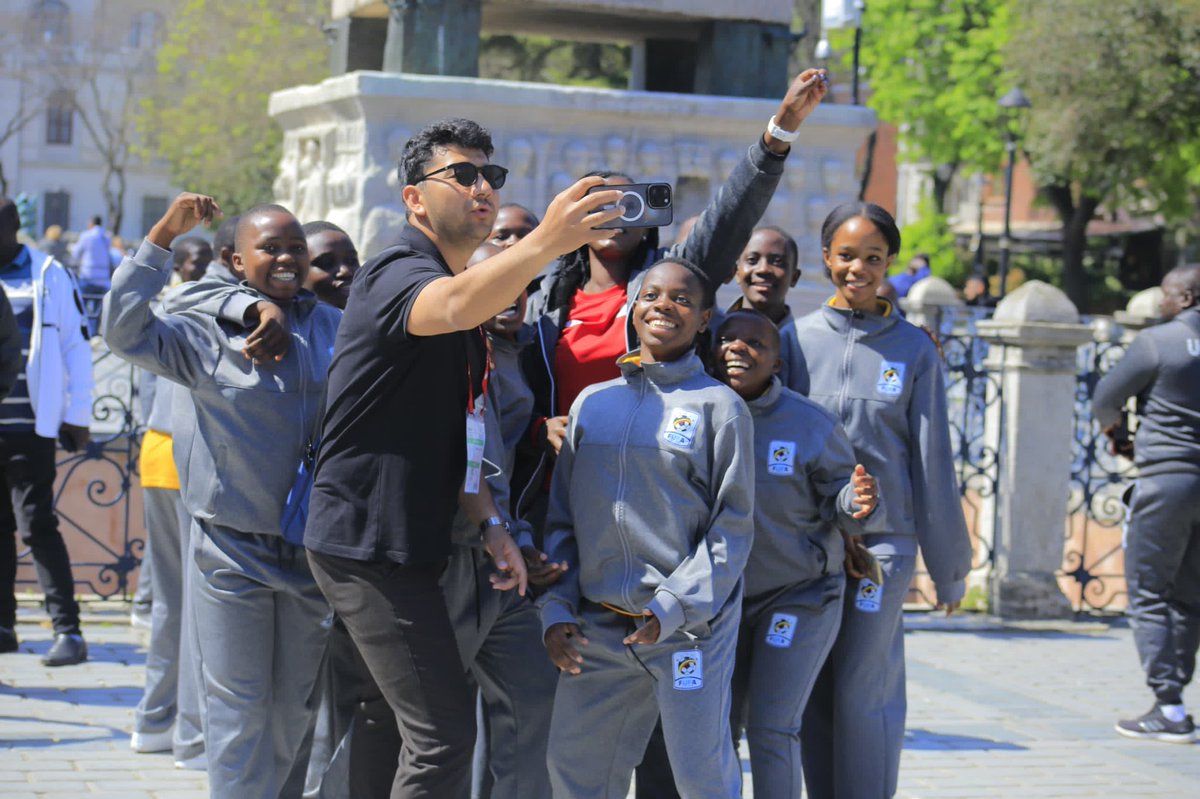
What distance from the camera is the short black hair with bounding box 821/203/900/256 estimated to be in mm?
5473

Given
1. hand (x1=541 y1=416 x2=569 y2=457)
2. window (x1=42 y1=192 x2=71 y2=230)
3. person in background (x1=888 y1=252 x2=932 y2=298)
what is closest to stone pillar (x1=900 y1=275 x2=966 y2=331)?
person in background (x1=888 y1=252 x2=932 y2=298)

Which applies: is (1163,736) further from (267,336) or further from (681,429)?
(267,336)

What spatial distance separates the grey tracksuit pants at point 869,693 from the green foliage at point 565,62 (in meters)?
10.8

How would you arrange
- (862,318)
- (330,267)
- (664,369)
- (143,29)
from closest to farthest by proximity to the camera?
(664,369) < (862,318) < (330,267) < (143,29)

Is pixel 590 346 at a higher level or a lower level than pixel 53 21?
lower

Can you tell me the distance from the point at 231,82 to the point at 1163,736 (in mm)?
29621

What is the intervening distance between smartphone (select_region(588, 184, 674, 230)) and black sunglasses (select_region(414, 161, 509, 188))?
1.76 ft

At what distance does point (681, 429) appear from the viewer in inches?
181

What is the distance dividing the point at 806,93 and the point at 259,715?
2453 mm

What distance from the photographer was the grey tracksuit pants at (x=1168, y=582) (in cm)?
751

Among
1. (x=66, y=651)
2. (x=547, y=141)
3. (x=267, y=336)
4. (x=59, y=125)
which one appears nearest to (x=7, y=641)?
(x=66, y=651)

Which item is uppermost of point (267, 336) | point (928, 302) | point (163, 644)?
point (928, 302)

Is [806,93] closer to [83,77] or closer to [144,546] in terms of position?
[144,546]

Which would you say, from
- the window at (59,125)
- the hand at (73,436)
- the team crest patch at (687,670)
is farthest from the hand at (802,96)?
the window at (59,125)
